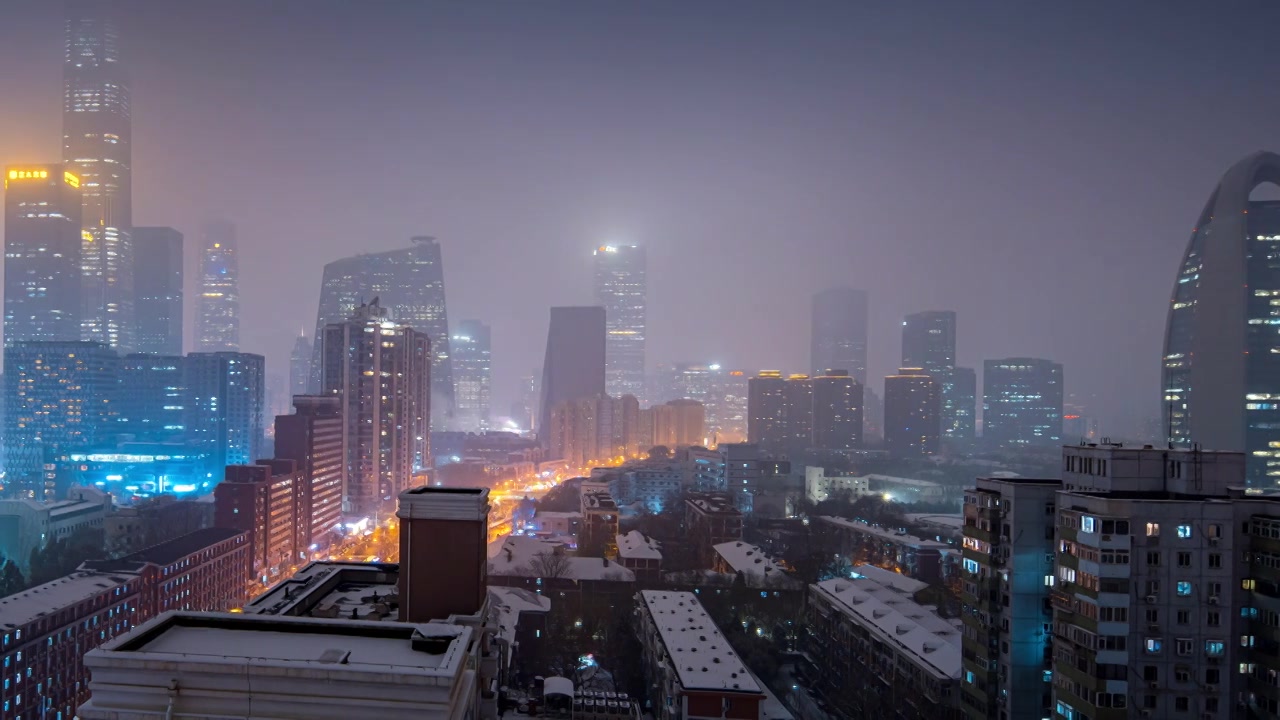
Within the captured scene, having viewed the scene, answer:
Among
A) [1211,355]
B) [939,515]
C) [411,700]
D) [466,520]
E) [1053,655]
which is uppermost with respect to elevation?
[1211,355]

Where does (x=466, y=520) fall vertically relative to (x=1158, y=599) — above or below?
above

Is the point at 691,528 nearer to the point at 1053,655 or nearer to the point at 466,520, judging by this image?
the point at 1053,655

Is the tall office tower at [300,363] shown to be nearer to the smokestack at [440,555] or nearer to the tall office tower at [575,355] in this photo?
the tall office tower at [575,355]

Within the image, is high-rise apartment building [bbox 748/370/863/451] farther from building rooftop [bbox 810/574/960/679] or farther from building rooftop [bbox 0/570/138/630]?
building rooftop [bbox 0/570/138/630]

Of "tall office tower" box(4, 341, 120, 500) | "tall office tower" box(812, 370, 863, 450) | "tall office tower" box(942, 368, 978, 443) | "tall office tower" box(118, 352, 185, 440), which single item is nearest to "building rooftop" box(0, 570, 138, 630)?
"tall office tower" box(4, 341, 120, 500)

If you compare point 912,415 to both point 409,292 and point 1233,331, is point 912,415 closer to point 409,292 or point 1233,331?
point 1233,331

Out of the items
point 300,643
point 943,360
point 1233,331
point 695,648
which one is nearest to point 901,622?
point 695,648

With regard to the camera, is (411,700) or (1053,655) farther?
(1053,655)

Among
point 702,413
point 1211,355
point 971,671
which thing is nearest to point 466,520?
point 971,671
